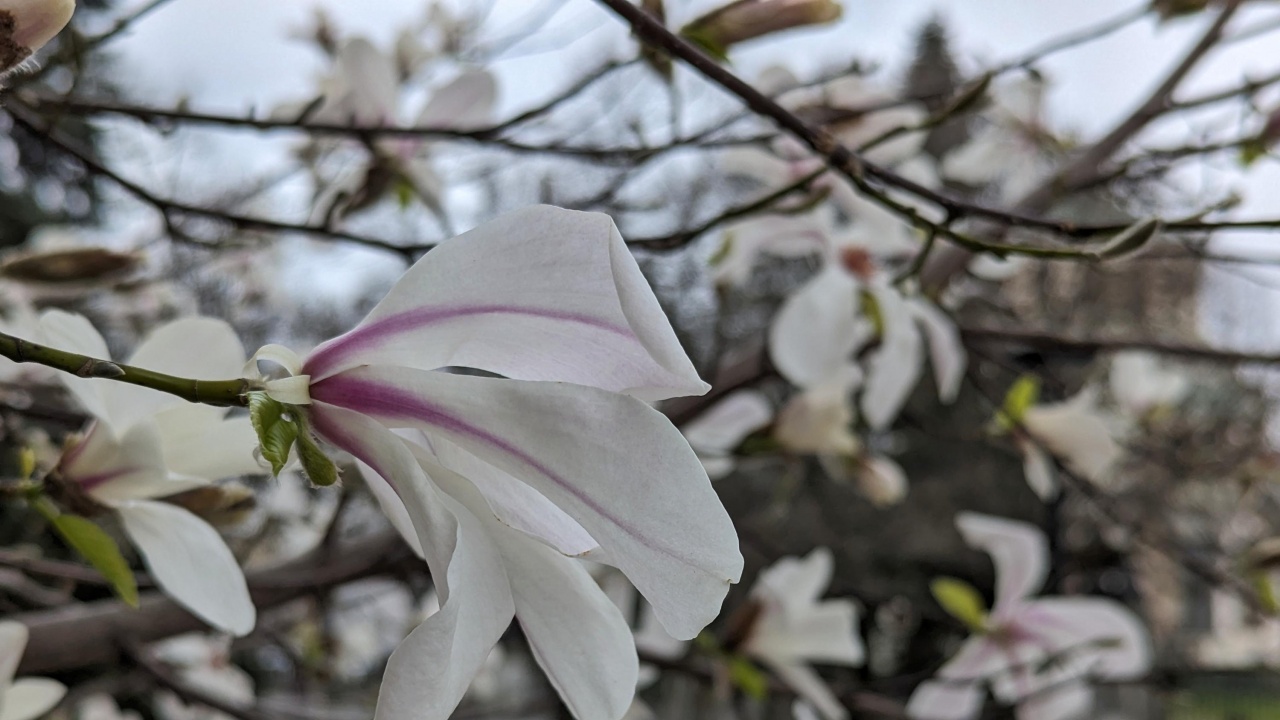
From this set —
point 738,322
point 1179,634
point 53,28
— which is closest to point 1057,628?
point 53,28

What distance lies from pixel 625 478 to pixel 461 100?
54 centimetres

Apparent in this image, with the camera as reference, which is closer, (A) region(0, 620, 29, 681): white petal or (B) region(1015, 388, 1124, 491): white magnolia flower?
(A) region(0, 620, 29, 681): white petal

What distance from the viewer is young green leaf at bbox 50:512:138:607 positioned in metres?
0.32

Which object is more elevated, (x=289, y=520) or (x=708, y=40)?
(x=708, y=40)

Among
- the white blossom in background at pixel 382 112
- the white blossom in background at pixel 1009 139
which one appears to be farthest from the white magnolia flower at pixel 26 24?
the white blossom in background at pixel 1009 139

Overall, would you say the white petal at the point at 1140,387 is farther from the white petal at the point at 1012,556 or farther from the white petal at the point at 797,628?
the white petal at the point at 797,628

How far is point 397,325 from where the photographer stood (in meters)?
0.26

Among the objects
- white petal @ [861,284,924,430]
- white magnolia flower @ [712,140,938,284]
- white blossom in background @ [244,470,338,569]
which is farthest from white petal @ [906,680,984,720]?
white blossom in background @ [244,470,338,569]

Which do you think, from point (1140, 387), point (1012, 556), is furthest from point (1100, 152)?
point (1140, 387)

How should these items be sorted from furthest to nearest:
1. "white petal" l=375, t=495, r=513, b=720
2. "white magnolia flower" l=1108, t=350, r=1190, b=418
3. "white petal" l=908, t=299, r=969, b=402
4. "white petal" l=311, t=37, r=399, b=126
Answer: "white magnolia flower" l=1108, t=350, r=1190, b=418, "white petal" l=908, t=299, r=969, b=402, "white petal" l=311, t=37, r=399, b=126, "white petal" l=375, t=495, r=513, b=720

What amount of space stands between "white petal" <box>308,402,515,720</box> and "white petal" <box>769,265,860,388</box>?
0.47 m

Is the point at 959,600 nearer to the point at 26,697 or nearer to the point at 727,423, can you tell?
the point at 727,423

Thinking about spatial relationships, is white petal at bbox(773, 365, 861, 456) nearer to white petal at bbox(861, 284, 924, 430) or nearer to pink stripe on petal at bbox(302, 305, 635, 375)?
white petal at bbox(861, 284, 924, 430)

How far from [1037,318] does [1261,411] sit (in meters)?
0.83
